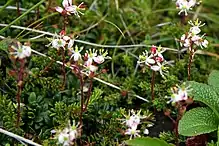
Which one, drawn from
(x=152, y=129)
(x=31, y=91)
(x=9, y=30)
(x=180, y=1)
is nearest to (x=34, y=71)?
(x=31, y=91)

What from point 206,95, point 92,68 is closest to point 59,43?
point 92,68

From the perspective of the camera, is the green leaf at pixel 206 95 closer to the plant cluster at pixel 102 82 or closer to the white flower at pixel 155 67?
the plant cluster at pixel 102 82

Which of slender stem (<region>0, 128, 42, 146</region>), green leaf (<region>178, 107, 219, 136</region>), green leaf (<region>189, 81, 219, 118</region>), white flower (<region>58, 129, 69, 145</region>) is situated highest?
green leaf (<region>189, 81, 219, 118</region>)

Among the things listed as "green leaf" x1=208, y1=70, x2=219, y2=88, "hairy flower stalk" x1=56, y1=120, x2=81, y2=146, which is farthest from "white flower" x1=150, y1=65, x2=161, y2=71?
"hairy flower stalk" x1=56, y1=120, x2=81, y2=146

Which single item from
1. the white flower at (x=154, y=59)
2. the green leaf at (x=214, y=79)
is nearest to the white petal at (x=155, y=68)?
the white flower at (x=154, y=59)

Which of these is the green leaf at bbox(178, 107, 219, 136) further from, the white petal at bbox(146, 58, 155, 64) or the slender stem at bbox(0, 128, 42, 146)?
the slender stem at bbox(0, 128, 42, 146)

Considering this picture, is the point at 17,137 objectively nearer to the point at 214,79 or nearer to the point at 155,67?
the point at 155,67
